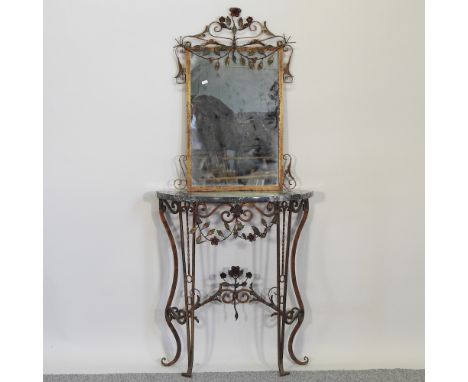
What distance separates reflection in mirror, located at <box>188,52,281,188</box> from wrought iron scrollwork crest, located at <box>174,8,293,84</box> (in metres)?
0.02

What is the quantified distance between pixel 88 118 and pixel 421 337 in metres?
2.05

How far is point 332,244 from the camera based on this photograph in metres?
2.25

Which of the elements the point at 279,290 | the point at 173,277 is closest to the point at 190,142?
the point at 173,277

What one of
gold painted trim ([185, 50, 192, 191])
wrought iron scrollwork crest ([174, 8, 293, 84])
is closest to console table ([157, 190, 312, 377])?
gold painted trim ([185, 50, 192, 191])

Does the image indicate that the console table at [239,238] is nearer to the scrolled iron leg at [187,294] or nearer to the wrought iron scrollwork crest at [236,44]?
the scrolled iron leg at [187,294]

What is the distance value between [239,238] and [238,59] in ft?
2.94

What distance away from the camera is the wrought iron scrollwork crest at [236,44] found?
7.07ft

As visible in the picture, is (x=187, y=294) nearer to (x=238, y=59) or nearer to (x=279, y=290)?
(x=279, y=290)

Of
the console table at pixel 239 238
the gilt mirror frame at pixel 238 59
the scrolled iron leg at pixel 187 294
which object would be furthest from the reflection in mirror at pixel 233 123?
the scrolled iron leg at pixel 187 294

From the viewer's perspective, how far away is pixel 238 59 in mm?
2166

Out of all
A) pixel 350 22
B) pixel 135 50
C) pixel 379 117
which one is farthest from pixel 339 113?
pixel 135 50

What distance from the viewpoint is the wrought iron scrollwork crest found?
215cm

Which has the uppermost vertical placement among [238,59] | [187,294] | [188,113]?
[238,59]

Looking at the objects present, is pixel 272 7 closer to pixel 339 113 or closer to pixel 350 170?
pixel 339 113
